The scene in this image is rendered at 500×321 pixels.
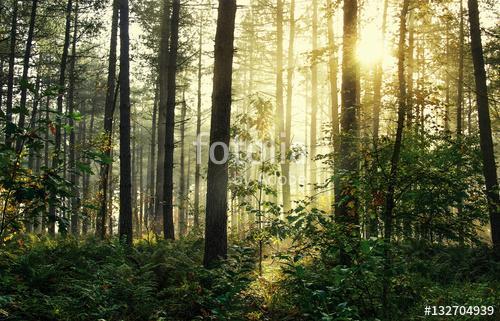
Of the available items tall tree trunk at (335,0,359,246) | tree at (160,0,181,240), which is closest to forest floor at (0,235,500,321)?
tall tree trunk at (335,0,359,246)

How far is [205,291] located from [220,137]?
2856 mm

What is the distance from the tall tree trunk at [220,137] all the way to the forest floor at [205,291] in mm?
645

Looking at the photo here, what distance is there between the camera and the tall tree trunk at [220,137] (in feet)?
26.8

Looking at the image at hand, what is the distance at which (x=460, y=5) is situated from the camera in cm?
2259

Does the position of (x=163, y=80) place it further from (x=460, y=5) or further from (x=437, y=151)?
(x=460, y=5)

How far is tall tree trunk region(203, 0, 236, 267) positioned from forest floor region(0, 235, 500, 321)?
645mm

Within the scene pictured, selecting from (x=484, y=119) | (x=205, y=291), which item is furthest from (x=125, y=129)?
(x=484, y=119)

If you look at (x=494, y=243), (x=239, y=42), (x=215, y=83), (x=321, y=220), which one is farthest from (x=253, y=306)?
(x=239, y=42)

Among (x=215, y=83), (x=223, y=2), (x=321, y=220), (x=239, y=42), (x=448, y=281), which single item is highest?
(x=239, y=42)

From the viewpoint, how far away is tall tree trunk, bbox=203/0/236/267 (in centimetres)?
818

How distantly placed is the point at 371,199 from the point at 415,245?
19.3 feet

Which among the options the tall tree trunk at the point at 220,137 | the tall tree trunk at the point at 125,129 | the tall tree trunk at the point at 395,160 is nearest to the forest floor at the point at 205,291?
the tall tree trunk at the point at 395,160

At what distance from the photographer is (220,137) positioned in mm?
8234

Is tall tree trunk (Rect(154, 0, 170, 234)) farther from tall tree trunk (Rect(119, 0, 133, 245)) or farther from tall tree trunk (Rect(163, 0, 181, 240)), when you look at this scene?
tall tree trunk (Rect(119, 0, 133, 245))
